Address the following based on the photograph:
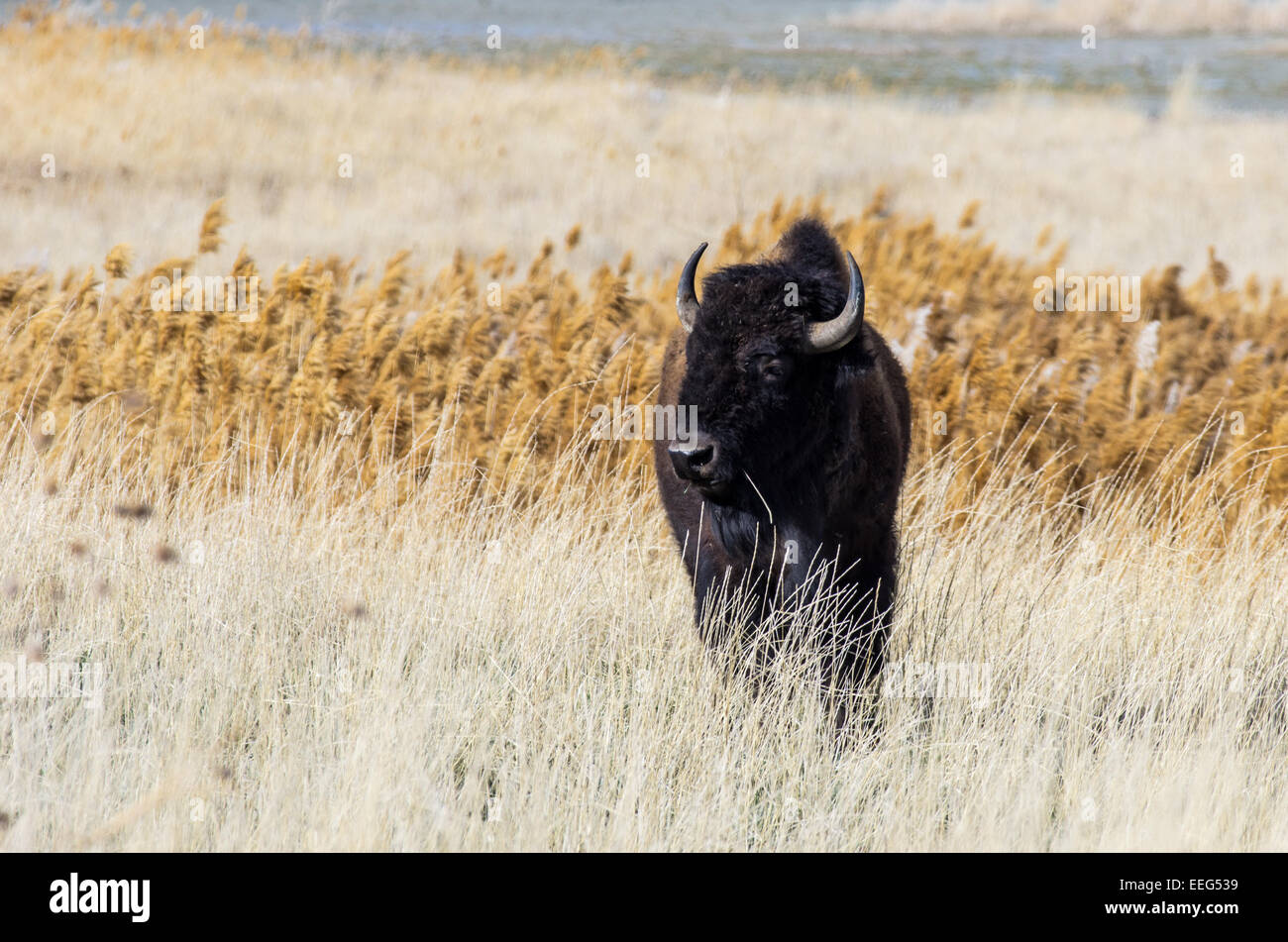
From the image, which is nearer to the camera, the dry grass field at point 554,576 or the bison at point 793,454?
the dry grass field at point 554,576

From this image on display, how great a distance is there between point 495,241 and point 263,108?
7752 millimetres

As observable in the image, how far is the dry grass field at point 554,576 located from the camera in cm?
415

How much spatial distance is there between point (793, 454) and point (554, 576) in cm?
144

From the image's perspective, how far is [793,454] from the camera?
4.96m

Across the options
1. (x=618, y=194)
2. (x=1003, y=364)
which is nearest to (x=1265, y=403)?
(x=1003, y=364)

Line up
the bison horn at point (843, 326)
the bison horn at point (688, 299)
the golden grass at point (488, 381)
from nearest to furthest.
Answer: the bison horn at point (843, 326)
the bison horn at point (688, 299)
the golden grass at point (488, 381)

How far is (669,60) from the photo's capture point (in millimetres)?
39969

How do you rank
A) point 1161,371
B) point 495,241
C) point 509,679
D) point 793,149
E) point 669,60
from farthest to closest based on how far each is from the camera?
point 669,60 < point 793,149 < point 495,241 < point 1161,371 < point 509,679

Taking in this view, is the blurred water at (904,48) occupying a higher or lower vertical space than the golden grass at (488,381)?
higher

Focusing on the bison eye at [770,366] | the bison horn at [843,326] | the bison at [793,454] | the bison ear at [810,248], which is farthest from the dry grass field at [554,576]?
the bison ear at [810,248]

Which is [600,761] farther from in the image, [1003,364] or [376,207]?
[376,207]

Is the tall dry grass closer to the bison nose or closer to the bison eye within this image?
the bison nose

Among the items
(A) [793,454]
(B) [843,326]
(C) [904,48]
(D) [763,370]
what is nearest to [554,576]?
(A) [793,454]

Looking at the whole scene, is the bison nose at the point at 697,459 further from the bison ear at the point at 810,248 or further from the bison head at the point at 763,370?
the bison ear at the point at 810,248
